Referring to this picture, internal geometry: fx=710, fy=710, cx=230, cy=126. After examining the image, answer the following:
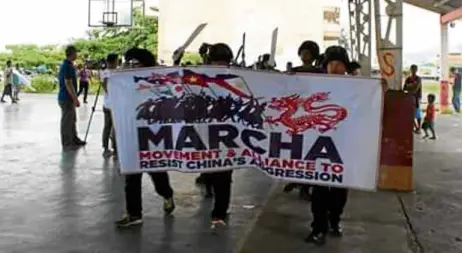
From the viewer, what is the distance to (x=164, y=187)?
669 cm

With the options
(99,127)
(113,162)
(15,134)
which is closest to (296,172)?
(113,162)

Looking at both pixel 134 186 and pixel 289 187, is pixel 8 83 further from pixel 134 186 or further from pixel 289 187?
pixel 134 186

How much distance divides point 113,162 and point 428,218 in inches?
196

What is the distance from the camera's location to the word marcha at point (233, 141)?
5758mm

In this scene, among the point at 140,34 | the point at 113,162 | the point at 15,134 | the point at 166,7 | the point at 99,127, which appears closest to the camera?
the point at 113,162

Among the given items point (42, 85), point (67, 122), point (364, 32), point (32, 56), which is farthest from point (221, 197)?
point (32, 56)

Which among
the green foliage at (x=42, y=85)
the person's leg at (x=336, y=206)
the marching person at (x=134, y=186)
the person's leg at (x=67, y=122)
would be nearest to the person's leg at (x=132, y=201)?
the marching person at (x=134, y=186)

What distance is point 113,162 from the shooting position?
1048 centimetres

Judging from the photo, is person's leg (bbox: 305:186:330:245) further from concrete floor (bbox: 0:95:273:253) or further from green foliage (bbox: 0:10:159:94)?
green foliage (bbox: 0:10:159:94)

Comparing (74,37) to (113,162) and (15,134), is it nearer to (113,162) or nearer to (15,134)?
(15,134)

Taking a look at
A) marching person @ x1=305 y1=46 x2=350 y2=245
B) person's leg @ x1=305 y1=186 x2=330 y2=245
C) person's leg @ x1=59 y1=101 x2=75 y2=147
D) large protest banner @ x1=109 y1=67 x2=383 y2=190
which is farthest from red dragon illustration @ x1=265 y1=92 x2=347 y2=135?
person's leg @ x1=59 y1=101 x2=75 y2=147

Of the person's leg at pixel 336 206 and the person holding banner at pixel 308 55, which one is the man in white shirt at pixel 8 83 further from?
the person's leg at pixel 336 206

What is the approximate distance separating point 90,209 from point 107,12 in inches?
920

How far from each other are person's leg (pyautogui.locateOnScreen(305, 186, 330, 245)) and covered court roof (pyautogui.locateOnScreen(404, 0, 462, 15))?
2052 cm
